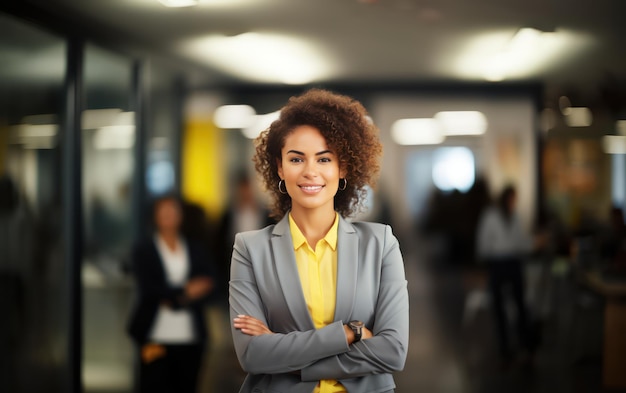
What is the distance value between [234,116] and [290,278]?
1.97 m

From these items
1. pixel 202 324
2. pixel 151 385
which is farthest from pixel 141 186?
pixel 151 385

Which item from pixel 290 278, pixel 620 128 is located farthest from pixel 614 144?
pixel 290 278

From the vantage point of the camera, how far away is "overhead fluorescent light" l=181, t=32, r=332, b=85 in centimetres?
399

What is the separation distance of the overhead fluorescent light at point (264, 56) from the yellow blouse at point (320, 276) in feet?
5.68

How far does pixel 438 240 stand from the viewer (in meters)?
4.04

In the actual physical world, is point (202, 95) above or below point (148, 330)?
above

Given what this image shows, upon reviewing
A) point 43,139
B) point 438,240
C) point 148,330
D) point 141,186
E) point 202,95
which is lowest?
point 148,330

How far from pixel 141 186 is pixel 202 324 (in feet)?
3.18

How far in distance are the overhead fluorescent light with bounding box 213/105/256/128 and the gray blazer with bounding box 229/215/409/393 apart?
173cm

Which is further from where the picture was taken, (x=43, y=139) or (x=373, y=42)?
(x=43, y=139)

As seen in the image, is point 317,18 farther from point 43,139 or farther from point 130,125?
point 43,139

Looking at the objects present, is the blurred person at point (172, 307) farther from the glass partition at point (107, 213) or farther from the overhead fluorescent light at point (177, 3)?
the overhead fluorescent light at point (177, 3)

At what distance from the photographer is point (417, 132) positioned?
4.02 meters

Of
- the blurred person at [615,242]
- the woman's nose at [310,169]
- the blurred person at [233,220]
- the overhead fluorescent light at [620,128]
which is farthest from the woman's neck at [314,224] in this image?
the overhead fluorescent light at [620,128]
